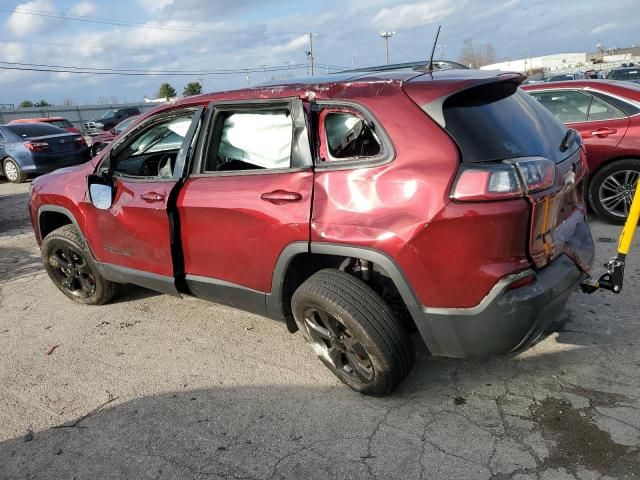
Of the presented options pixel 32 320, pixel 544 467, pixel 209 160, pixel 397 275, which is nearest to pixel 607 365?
pixel 544 467

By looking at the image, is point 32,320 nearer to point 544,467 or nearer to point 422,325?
point 422,325

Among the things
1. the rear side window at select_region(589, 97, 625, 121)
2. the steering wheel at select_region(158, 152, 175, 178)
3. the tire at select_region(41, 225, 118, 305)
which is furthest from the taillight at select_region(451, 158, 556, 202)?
the rear side window at select_region(589, 97, 625, 121)

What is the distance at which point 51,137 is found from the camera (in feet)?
39.6

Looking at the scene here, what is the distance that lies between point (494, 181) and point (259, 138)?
1434 mm

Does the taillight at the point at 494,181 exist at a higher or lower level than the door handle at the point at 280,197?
higher

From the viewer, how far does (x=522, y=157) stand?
2.49 m

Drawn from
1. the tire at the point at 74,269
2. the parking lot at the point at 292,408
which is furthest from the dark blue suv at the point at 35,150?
the parking lot at the point at 292,408

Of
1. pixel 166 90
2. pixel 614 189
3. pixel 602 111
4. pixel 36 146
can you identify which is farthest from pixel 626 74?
pixel 166 90

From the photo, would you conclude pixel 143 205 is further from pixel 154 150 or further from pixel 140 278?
pixel 154 150

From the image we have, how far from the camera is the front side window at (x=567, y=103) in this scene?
19.0 ft

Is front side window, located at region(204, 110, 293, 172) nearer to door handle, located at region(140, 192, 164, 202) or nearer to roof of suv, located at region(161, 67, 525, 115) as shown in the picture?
roof of suv, located at region(161, 67, 525, 115)

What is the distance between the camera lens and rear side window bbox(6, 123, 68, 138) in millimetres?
12336

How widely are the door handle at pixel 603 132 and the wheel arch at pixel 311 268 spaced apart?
4.03 metres

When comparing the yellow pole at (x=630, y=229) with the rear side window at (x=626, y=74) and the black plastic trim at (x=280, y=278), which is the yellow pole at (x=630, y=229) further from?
the rear side window at (x=626, y=74)
